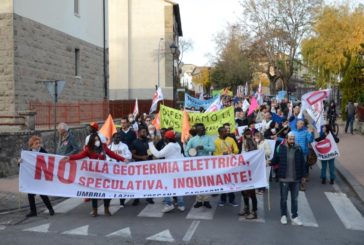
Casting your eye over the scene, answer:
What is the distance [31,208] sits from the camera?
9.83 meters

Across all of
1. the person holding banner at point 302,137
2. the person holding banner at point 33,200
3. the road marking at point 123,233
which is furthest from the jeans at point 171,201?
the person holding banner at point 302,137

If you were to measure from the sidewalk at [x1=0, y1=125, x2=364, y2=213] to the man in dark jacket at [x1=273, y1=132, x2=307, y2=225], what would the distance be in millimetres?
2964

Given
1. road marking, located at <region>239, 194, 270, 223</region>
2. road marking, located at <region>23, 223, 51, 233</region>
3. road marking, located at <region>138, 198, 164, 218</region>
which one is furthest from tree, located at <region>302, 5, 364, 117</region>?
road marking, located at <region>23, 223, 51, 233</region>

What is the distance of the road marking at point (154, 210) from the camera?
9.79 metres

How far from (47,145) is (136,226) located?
9.06m

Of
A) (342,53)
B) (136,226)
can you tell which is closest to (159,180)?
(136,226)

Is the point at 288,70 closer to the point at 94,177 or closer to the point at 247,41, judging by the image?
the point at 247,41

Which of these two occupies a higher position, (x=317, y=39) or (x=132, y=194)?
(x=317, y=39)

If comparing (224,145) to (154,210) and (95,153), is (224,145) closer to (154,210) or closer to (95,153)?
(154,210)

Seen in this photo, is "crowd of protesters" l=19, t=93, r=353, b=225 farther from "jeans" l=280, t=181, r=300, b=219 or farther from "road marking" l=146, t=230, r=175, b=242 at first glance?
"road marking" l=146, t=230, r=175, b=242

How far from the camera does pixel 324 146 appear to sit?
13.3m

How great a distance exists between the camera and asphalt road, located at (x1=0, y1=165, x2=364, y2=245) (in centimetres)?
805

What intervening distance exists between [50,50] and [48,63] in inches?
26.9

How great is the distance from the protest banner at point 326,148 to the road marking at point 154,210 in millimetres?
4731
